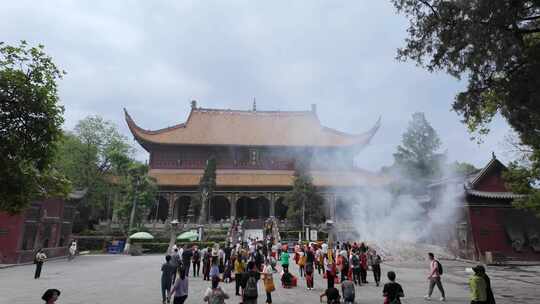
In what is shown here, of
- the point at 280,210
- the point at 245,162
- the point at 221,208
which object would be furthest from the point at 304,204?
the point at 221,208

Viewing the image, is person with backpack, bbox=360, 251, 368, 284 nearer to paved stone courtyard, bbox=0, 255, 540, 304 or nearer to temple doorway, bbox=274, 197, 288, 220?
paved stone courtyard, bbox=0, 255, 540, 304

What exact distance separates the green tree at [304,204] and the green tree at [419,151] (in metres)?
15.8

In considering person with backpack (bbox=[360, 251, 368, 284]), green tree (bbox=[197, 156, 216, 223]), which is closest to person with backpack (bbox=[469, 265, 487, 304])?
person with backpack (bbox=[360, 251, 368, 284])

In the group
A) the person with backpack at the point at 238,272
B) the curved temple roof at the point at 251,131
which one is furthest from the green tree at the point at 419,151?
the person with backpack at the point at 238,272

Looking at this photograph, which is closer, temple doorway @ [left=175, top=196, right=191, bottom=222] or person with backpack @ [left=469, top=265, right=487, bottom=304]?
person with backpack @ [left=469, top=265, right=487, bottom=304]

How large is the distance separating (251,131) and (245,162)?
17.0 feet

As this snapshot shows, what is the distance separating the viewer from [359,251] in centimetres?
1256

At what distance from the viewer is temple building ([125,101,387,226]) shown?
108ft

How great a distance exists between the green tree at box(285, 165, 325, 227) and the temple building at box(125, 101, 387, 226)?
432 cm

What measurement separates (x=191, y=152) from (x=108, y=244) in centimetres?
1303

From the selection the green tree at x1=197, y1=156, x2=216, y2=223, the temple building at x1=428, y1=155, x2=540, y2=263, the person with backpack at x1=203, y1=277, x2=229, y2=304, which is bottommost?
the person with backpack at x1=203, y1=277, x2=229, y2=304

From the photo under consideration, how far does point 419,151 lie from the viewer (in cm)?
4088

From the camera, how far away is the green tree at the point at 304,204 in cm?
2772

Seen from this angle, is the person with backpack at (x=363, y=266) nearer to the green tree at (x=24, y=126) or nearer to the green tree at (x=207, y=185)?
the green tree at (x=24, y=126)
